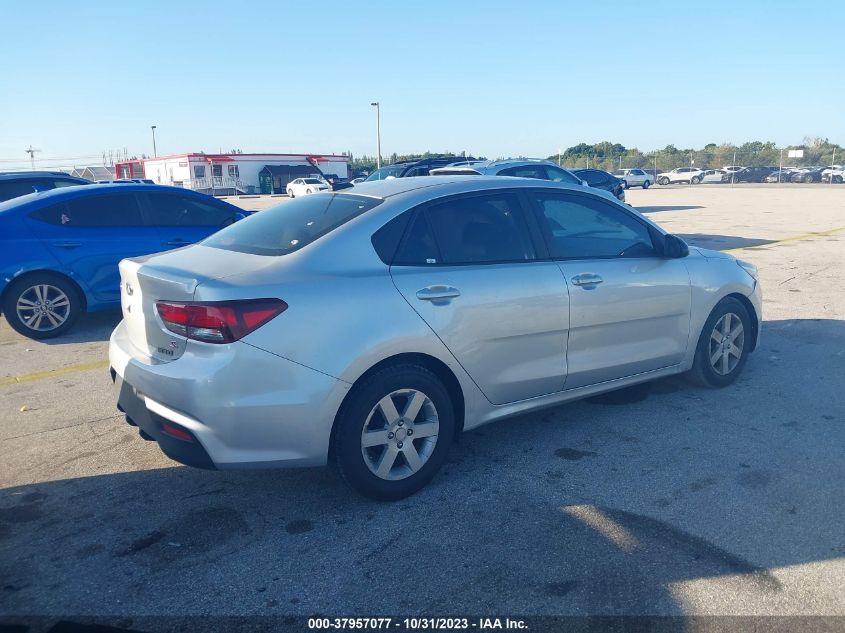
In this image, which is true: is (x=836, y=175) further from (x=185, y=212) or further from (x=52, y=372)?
(x=52, y=372)

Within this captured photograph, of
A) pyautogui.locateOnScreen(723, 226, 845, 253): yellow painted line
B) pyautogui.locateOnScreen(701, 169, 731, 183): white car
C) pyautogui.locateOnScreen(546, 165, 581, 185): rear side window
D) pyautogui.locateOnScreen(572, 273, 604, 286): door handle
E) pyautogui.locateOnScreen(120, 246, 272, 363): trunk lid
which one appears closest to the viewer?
pyautogui.locateOnScreen(120, 246, 272, 363): trunk lid

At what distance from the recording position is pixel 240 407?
10.6ft

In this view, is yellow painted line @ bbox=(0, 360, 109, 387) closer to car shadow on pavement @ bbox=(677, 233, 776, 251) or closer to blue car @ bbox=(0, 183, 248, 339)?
blue car @ bbox=(0, 183, 248, 339)

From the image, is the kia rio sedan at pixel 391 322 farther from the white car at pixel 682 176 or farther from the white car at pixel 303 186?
the white car at pixel 682 176

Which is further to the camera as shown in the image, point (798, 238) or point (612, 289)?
point (798, 238)

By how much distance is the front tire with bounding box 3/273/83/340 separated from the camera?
7.13 metres

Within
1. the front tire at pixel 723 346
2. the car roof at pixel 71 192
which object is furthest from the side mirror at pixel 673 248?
the car roof at pixel 71 192

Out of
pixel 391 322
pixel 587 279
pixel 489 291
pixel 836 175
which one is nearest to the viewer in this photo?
pixel 391 322

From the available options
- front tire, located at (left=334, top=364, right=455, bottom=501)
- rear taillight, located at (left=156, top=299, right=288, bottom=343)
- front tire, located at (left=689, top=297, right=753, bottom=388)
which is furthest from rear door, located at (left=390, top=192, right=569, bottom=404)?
front tire, located at (left=689, top=297, right=753, bottom=388)

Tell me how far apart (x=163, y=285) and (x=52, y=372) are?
3.34 m

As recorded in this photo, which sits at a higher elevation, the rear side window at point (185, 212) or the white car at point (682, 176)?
the rear side window at point (185, 212)

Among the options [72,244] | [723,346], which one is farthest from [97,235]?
[723,346]

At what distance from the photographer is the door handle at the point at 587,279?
4.30 m

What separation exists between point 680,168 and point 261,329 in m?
62.3
